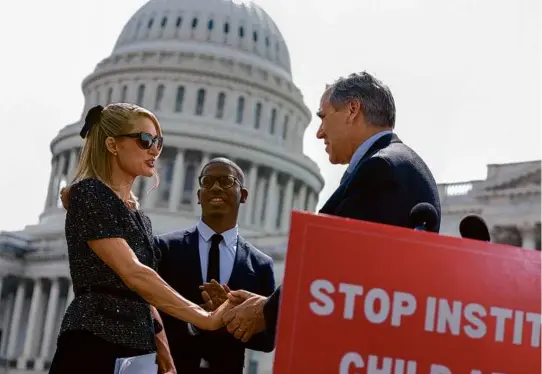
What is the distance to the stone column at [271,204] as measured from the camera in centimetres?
8331

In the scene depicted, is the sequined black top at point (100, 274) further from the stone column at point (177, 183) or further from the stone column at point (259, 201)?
the stone column at point (259, 201)

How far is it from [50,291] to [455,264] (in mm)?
78285

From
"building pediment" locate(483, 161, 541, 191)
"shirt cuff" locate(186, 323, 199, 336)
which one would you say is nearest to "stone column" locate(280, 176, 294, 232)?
"building pediment" locate(483, 161, 541, 191)

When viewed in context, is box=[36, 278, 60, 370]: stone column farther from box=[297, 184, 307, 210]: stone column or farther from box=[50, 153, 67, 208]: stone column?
box=[297, 184, 307, 210]: stone column

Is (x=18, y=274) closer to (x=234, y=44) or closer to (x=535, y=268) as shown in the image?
(x=234, y=44)

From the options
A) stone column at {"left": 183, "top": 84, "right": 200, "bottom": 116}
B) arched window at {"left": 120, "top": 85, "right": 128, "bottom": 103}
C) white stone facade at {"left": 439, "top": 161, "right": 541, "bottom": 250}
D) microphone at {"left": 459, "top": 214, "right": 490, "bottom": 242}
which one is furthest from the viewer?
arched window at {"left": 120, "top": 85, "right": 128, "bottom": 103}

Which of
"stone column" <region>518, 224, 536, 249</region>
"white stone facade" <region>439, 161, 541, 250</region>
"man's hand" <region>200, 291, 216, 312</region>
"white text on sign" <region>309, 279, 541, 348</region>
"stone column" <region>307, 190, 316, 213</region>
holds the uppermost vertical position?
"stone column" <region>307, 190, 316, 213</region>

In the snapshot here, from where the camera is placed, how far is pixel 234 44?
3529 inches

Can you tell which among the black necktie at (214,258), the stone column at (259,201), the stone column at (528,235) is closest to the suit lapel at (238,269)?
the black necktie at (214,258)

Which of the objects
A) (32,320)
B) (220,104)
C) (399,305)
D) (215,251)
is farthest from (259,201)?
(399,305)

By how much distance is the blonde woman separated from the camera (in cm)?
498

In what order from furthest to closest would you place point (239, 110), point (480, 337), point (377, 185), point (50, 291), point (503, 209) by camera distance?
point (239, 110)
point (50, 291)
point (503, 209)
point (377, 185)
point (480, 337)

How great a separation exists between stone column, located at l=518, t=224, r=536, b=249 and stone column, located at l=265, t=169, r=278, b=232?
129 feet

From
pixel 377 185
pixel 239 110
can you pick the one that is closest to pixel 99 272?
pixel 377 185
